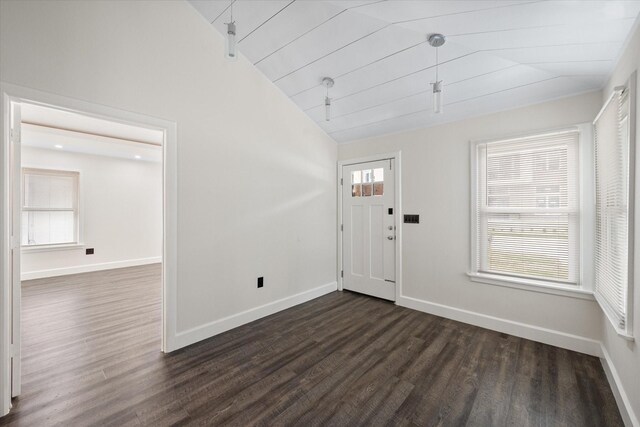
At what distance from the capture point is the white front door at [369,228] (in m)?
3.81

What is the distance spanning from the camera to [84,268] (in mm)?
5516

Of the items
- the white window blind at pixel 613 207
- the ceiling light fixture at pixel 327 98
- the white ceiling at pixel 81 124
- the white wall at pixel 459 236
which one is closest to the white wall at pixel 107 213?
the white ceiling at pixel 81 124

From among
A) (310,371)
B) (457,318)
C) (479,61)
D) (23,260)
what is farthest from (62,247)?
(479,61)

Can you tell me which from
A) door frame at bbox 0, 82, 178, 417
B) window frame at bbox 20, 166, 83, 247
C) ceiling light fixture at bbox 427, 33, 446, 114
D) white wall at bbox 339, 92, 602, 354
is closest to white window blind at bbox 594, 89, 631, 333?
white wall at bbox 339, 92, 602, 354

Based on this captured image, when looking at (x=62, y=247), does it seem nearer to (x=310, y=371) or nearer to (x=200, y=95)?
(x=200, y=95)

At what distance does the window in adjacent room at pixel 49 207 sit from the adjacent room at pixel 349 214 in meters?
1.26

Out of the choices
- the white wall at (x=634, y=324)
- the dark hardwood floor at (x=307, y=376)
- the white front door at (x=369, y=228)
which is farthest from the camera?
the white front door at (x=369, y=228)

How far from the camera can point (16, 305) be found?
71.8 inches

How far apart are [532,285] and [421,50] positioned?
2453mm

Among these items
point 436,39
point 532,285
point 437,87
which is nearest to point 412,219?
point 532,285

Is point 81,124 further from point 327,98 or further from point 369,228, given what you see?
point 369,228

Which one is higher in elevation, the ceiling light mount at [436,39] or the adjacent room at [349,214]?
the ceiling light mount at [436,39]

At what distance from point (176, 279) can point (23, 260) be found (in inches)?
183

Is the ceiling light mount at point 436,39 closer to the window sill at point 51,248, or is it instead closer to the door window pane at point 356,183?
the door window pane at point 356,183
